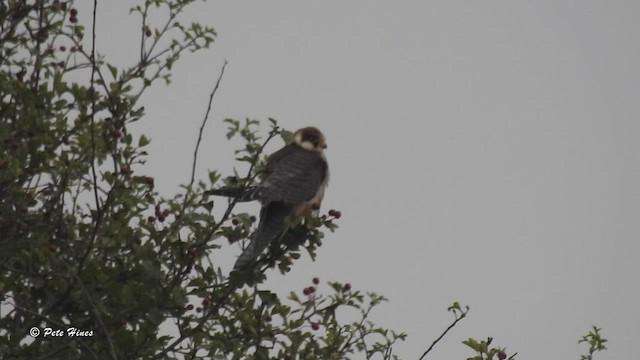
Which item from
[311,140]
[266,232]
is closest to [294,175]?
[311,140]

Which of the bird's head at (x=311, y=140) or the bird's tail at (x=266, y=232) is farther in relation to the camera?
the bird's head at (x=311, y=140)

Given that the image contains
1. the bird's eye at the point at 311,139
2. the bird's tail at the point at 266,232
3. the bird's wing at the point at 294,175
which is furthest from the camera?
the bird's eye at the point at 311,139

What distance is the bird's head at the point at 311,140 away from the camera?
769 cm

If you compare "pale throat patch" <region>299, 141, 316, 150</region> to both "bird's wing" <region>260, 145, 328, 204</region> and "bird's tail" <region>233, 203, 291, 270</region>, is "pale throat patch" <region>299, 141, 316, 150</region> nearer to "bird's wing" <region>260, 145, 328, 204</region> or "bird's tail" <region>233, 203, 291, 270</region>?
"bird's wing" <region>260, 145, 328, 204</region>

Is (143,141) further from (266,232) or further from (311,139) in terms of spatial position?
(311,139)

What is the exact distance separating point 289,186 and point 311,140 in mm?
1341

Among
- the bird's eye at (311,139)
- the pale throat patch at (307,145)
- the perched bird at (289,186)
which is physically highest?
the bird's eye at (311,139)

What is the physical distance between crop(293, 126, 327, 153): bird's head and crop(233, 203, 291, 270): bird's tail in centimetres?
140

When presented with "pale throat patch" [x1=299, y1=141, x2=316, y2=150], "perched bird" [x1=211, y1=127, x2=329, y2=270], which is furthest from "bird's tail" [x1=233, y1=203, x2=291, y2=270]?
"pale throat patch" [x1=299, y1=141, x2=316, y2=150]

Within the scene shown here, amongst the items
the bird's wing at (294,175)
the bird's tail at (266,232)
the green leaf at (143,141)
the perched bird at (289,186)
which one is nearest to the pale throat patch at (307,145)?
the perched bird at (289,186)

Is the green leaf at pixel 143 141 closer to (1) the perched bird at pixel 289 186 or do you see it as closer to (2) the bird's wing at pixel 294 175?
(1) the perched bird at pixel 289 186

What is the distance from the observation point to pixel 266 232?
5598 mm

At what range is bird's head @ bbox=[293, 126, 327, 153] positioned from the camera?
769 cm

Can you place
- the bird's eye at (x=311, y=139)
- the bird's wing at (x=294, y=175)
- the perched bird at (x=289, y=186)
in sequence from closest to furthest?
the perched bird at (x=289, y=186)
the bird's wing at (x=294, y=175)
the bird's eye at (x=311, y=139)
